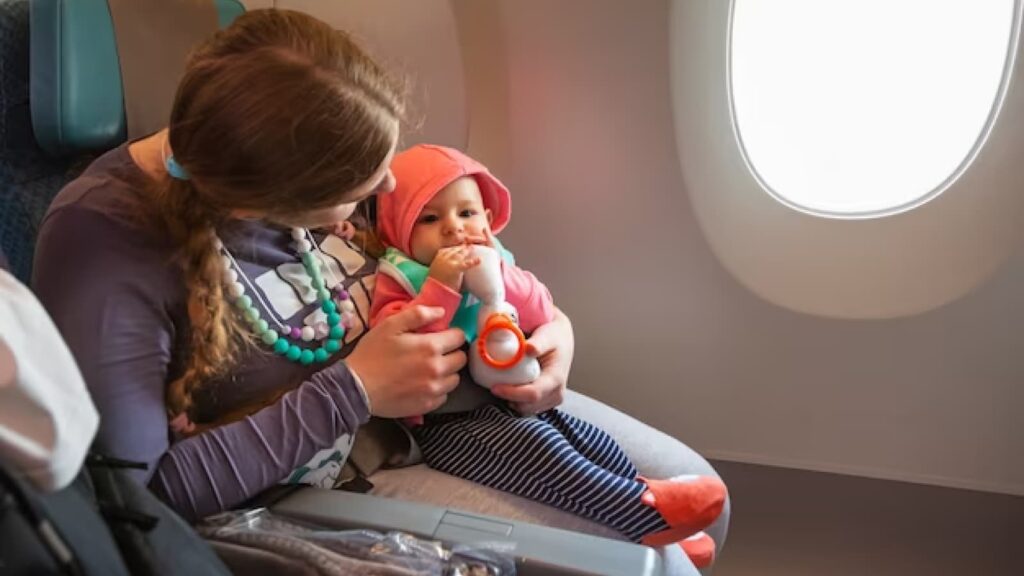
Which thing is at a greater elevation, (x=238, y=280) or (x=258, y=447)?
(x=238, y=280)

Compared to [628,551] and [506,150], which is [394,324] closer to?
[628,551]

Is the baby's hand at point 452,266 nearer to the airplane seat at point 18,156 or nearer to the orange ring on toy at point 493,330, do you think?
the orange ring on toy at point 493,330

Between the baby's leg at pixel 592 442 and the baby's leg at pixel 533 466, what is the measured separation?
0.06 m

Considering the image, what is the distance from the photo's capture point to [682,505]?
1346 mm

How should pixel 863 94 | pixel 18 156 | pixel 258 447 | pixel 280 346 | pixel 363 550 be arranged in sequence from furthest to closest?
pixel 863 94
pixel 18 156
pixel 280 346
pixel 258 447
pixel 363 550

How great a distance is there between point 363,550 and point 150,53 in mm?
843

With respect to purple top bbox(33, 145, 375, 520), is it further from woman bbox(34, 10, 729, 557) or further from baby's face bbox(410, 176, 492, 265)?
baby's face bbox(410, 176, 492, 265)

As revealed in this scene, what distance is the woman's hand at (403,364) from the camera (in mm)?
1294

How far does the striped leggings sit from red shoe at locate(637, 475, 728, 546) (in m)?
0.01

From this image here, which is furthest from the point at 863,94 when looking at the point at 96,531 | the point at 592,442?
the point at 96,531

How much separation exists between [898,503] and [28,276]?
1815mm

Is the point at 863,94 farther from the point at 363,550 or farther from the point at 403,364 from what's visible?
the point at 363,550

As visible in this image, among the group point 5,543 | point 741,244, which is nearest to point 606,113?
point 741,244

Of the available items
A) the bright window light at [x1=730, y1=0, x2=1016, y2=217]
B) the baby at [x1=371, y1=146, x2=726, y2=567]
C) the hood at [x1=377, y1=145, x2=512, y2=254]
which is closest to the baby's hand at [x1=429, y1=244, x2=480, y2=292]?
the baby at [x1=371, y1=146, x2=726, y2=567]
